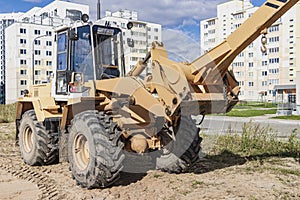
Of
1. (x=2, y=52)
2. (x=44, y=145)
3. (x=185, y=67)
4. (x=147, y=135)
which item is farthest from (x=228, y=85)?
Result: (x=2, y=52)

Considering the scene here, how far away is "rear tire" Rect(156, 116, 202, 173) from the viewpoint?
7184mm

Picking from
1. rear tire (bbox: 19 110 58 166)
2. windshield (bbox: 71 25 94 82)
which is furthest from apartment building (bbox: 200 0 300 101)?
windshield (bbox: 71 25 94 82)

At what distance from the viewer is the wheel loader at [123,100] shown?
6.10 meters

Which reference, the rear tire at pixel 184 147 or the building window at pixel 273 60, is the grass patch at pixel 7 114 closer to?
the rear tire at pixel 184 147

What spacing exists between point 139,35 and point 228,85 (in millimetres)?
2726

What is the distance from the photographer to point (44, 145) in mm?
8562

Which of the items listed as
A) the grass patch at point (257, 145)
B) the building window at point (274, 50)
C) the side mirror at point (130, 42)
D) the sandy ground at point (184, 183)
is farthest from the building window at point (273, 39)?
the side mirror at point (130, 42)

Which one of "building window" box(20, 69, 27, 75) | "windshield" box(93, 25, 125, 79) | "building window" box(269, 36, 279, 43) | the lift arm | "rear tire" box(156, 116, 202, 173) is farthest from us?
"building window" box(269, 36, 279, 43)

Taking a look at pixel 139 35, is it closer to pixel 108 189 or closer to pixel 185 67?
pixel 185 67

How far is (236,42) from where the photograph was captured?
6102 millimetres

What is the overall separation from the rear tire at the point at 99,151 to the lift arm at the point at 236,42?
5.51ft

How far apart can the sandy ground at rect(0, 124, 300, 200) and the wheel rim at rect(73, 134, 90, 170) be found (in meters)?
0.46

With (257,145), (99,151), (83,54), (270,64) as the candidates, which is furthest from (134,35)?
(270,64)

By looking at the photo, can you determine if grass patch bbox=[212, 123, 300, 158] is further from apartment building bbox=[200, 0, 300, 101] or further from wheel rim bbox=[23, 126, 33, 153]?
apartment building bbox=[200, 0, 300, 101]
